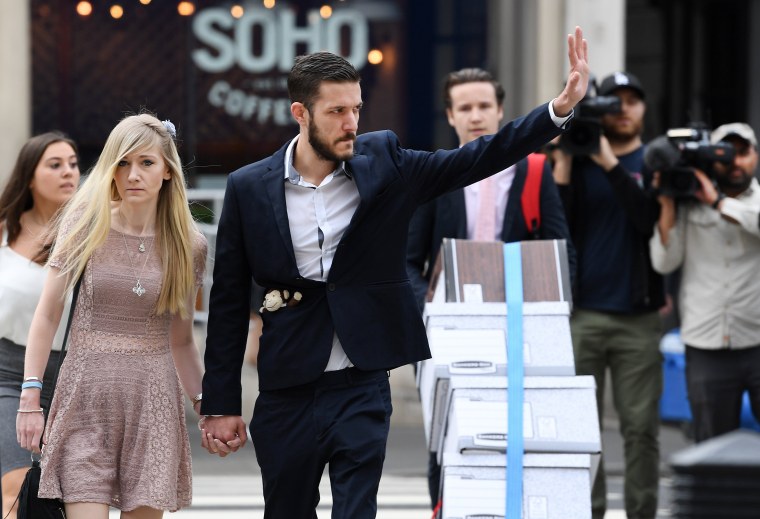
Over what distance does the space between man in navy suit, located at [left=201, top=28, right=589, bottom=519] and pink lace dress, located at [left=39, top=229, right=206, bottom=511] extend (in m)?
0.19

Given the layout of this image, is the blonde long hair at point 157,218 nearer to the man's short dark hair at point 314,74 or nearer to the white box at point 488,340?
the man's short dark hair at point 314,74

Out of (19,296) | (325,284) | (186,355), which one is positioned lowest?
(186,355)

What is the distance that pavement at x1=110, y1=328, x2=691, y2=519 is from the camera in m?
8.70

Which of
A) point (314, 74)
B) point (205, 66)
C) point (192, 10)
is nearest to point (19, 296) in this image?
Result: point (314, 74)

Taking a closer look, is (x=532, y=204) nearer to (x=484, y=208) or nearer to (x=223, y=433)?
(x=484, y=208)

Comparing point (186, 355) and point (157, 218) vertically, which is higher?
point (157, 218)

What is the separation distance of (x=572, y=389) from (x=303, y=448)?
3.68ft

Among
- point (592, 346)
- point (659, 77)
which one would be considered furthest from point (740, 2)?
point (592, 346)

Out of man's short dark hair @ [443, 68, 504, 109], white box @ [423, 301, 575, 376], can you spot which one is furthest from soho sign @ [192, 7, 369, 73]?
white box @ [423, 301, 575, 376]

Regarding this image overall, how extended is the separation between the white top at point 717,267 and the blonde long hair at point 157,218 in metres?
2.85

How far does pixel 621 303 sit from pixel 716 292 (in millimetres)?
464

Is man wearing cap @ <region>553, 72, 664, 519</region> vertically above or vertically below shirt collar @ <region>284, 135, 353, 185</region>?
below

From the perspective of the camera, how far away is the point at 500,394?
5562 millimetres

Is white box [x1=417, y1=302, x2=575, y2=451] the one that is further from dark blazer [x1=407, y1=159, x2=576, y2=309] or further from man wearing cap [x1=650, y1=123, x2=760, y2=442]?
man wearing cap [x1=650, y1=123, x2=760, y2=442]
